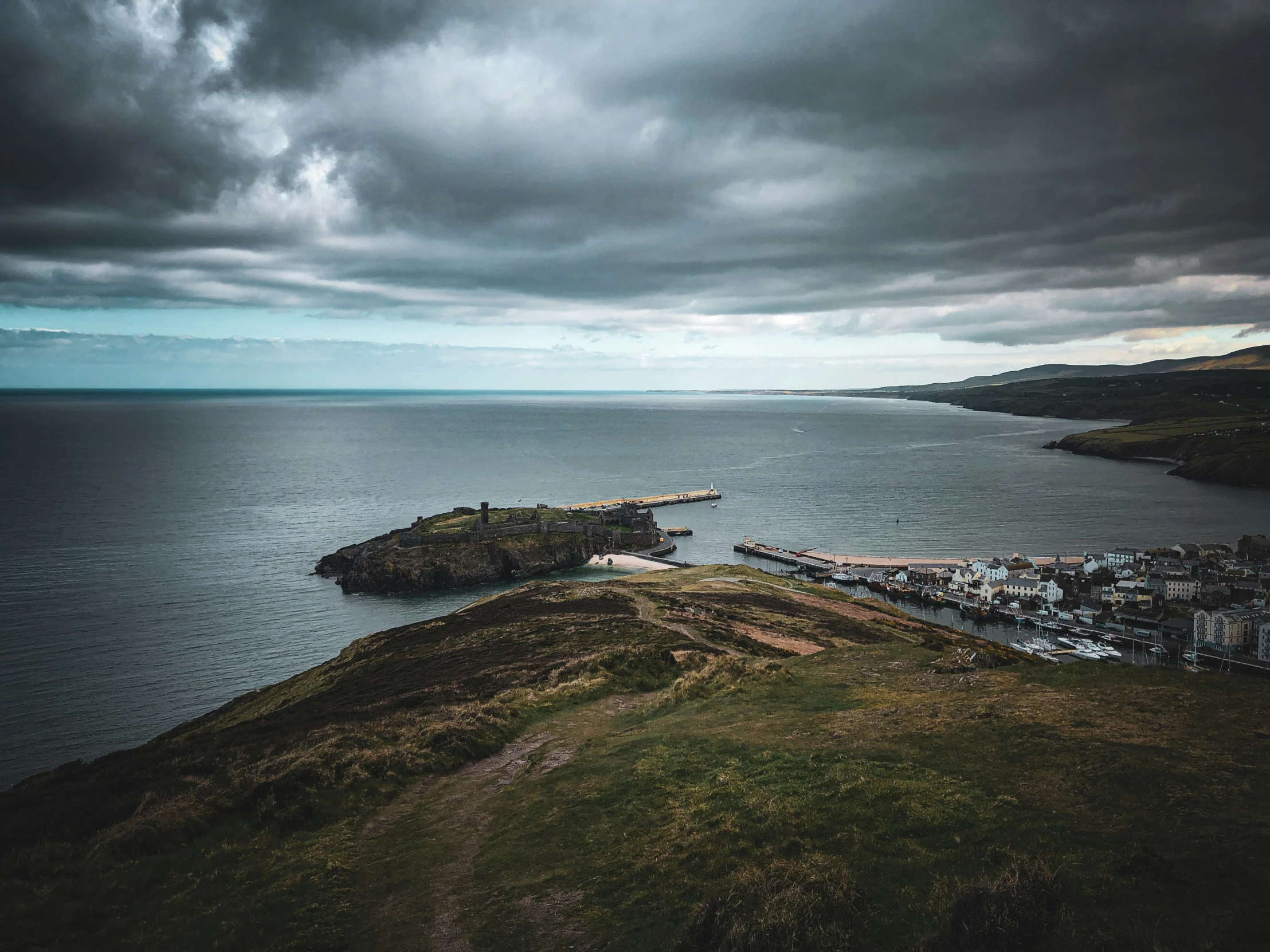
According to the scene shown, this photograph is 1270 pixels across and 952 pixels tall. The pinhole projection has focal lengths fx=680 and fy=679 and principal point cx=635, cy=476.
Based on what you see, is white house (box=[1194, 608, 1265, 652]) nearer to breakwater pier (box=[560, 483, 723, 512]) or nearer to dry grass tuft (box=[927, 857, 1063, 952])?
dry grass tuft (box=[927, 857, 1063, 952])

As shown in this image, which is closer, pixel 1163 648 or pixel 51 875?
pixel 51 875

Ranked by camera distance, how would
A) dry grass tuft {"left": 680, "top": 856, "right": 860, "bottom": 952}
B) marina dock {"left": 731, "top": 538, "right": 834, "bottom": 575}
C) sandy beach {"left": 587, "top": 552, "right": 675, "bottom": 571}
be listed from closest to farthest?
dry grass tuft {"left": 680, "top": 856, "right": 860, "bottom": 952}
sandy beach {"left": 587, "top": 552, "right": 675, "bottom": 571}
marina dock {"left": 731, "top": 538, "right": 834, "bottom": 575}

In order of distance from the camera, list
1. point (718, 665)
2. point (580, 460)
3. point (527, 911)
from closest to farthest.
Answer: point (527, 911), point (718, 665), point (580, 460)

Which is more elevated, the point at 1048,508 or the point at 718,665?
the point at 718,665

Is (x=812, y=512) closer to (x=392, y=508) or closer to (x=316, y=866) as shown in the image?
(x=392, y=508)

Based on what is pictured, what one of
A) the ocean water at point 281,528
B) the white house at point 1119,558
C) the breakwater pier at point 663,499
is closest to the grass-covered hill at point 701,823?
the ocean water at point 281,528

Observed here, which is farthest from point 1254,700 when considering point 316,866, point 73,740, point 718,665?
point 73,740

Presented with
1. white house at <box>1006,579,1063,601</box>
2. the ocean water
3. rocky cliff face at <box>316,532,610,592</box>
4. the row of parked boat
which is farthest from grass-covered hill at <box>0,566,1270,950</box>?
white house at <box>1006,579,1063,601</box>

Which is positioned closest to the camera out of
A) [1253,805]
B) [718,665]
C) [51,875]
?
[1253,805]
